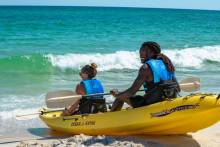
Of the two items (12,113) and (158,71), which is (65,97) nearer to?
(158,71)

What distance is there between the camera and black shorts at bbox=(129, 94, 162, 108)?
607 centimetres

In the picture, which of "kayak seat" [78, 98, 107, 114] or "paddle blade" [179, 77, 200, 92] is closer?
"kayak seat" [78, 98, 107, 114]

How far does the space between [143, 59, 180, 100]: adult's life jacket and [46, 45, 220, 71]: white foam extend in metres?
9.36

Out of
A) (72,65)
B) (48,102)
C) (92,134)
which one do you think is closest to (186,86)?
(92,134)

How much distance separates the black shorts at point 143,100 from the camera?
607 cm

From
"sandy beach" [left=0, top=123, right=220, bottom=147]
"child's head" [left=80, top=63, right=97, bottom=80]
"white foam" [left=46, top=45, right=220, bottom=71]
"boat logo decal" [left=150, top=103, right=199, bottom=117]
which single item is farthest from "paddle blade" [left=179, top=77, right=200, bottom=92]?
"white foam" [left=46, top=45, right=220, bottom=71]

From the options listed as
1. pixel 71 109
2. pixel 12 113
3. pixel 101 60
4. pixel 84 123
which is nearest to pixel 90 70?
pixel 71 109

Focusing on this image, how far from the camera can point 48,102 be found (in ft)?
22.5

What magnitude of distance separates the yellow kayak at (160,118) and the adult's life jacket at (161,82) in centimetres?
20

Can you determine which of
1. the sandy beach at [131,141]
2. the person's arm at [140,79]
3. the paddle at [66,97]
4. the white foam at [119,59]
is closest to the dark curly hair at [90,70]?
the paddle at [66,97]

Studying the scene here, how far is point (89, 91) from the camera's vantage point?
681cm

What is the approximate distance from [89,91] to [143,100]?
0.93m

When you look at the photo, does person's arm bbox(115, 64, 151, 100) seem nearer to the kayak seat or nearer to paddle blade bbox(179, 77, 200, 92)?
the kayak seat

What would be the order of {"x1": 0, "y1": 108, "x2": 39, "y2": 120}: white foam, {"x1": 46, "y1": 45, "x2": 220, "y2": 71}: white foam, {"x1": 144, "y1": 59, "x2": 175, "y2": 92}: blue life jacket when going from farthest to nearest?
{"x1": 46, "y1": 45, "x2": 220, "y2": 71}: white foam → {"x1": 0, "y1": 108, "x2": 39, "y2": 120}: white foam → {"x1": 144, "y1": 59, "x2": 175, "y2": 92}: blue life jacket
